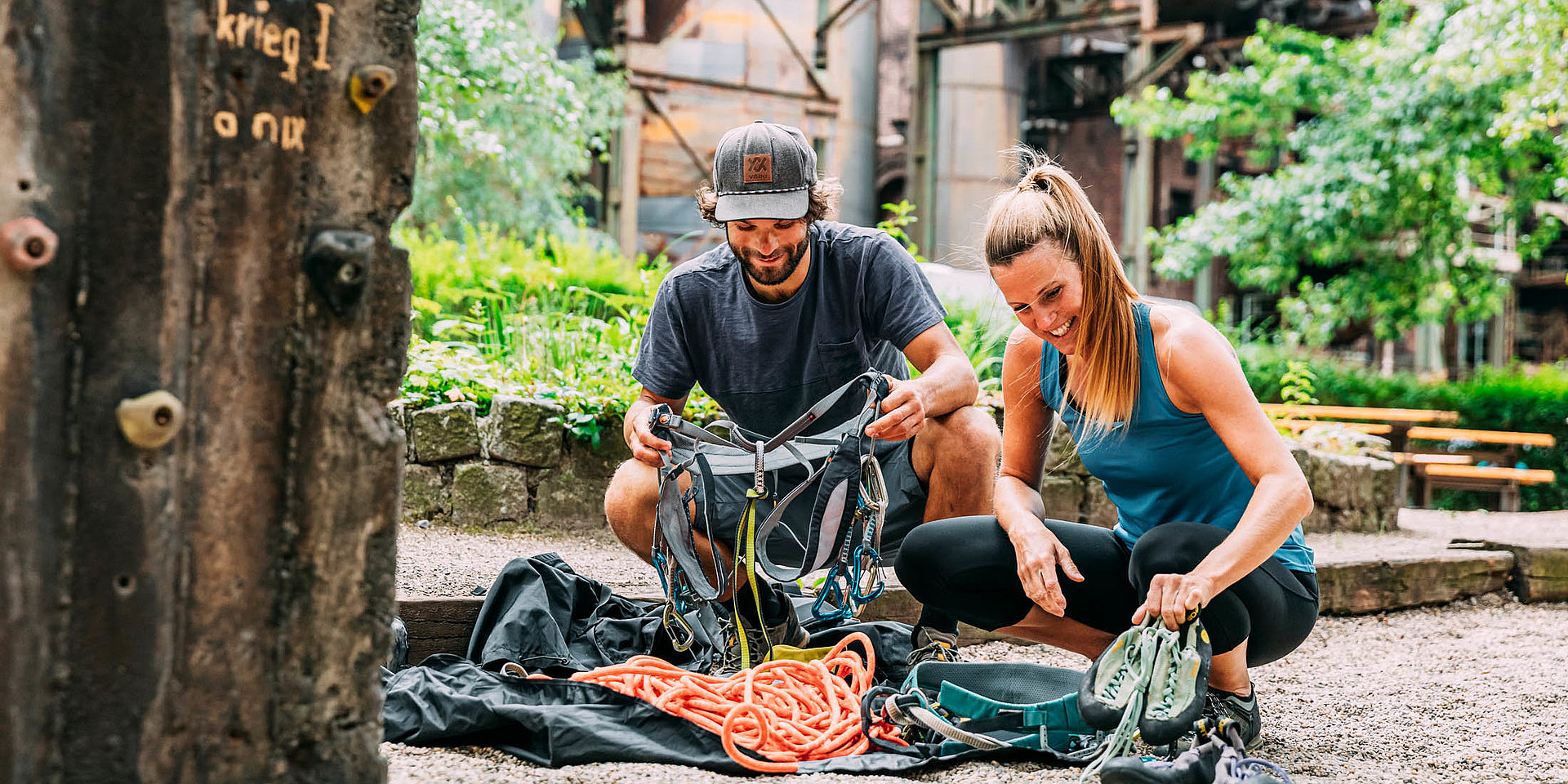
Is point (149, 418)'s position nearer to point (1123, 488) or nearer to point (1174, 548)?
point (1174, 548)

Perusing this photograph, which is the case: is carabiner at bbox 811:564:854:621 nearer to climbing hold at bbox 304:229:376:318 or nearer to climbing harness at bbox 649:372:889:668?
climbing harness at bbox 649:372:889:668

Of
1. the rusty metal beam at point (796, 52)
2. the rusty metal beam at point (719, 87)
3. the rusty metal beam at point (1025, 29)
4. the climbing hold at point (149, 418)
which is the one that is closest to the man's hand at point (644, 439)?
the climbing hold at point (149, 418)

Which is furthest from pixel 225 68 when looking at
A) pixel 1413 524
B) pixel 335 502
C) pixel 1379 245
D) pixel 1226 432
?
pixel 1379 245

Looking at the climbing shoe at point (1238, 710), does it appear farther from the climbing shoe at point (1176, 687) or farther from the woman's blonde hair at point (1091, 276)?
the woman's blonde hair at point (1091, 276)

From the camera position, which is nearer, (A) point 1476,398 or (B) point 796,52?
(A) point 1476,398

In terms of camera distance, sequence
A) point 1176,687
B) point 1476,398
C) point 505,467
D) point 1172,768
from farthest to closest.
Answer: point 1476,398, point 505,467, point 1176,687, point 1172,768

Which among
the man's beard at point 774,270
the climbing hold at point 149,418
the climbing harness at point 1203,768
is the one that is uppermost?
the man's beard at point 774,270

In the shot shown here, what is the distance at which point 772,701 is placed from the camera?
262cm

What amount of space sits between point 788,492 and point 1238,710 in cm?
119

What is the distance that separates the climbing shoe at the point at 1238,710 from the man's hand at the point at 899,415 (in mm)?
866

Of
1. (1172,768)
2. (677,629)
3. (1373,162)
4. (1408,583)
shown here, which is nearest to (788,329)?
(677,629)

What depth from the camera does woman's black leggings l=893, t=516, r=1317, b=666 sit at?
7.93 feet

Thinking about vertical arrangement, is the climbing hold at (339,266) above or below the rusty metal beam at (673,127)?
below

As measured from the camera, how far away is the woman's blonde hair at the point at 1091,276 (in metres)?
2.52
